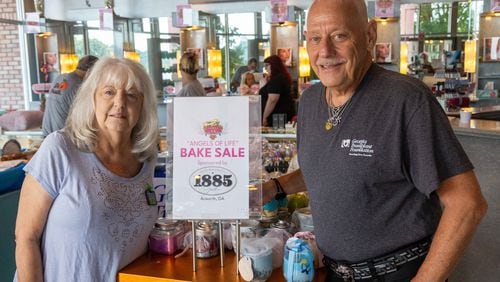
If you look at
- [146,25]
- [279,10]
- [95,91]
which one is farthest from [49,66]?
[95,91]

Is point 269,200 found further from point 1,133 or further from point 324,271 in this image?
point 1,133

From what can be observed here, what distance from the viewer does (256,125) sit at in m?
1.48

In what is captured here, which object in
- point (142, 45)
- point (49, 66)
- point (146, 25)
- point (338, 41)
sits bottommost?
point (338, 41)

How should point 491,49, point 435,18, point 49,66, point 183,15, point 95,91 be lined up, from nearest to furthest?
1. point 95,91
2. point 491,49
3. point 183,15
4. point 49,66
5. point 435,18

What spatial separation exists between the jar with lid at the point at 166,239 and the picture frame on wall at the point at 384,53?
9.38 metres

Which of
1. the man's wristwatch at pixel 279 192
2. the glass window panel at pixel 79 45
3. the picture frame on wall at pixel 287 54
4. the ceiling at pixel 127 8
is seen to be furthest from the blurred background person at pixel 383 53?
the man's wristwatch at pixel 279 192

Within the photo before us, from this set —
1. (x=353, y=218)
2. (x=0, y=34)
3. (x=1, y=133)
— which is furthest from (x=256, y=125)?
(x=0, y=34)

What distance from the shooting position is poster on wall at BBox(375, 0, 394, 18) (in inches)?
388

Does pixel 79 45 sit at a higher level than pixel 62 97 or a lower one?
higher

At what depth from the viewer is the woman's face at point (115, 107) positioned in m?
1.67

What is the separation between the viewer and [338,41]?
1430 mm

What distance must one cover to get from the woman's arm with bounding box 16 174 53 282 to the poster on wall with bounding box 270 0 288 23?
9569 millimetres

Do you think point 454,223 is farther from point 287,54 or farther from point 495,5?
point 287,54

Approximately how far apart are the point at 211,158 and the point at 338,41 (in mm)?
519
